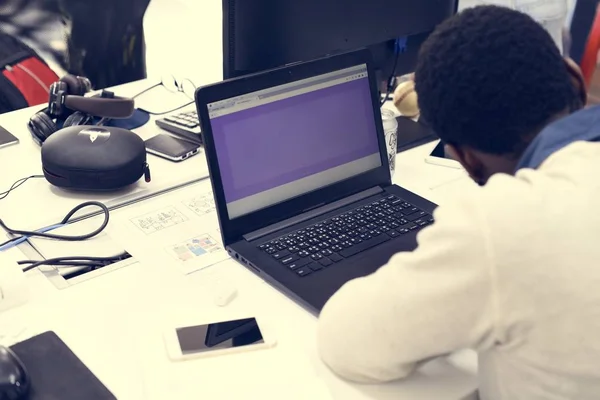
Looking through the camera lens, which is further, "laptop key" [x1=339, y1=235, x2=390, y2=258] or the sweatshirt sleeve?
"laptop key" [x1=339, y1=235, x2=390, y2=258]

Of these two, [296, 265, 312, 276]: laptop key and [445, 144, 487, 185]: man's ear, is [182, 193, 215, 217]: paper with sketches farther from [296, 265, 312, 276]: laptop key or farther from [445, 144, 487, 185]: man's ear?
[445, 144, 487, 185]: man's ear

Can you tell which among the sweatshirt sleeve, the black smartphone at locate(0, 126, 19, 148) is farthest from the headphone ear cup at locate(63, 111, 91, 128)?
the sweatshirt sleeve

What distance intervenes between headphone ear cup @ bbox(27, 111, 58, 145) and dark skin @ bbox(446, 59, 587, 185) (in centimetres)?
94

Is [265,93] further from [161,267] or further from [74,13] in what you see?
[74,13]

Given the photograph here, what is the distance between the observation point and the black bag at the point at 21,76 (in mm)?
1828

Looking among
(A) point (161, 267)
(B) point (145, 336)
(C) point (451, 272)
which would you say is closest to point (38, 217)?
(A) point (161, 267)

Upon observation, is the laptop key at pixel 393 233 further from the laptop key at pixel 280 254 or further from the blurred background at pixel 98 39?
the blurred background at pixel 98 39

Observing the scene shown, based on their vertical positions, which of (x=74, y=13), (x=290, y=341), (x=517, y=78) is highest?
(x=517, y=78)

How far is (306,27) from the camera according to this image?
134 centimetres

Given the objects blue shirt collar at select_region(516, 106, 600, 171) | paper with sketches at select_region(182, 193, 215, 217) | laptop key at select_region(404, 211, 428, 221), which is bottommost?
laptop key at select_region(404, 211, 428, 221)

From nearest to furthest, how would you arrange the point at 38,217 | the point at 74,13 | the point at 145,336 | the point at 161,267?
the point at 145,336
the point at 161,267
the point at 38,217
the point at 74,13

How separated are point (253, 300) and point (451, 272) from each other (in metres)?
0.37

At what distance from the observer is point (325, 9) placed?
1.35 m

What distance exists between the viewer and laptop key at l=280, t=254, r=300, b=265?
99 cm
